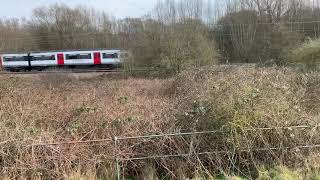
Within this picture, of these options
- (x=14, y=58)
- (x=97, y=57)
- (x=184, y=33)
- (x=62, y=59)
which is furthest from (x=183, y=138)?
(x=14, y=58)

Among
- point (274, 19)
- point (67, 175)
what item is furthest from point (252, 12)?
point (67, 175)

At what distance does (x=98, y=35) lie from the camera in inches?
2574

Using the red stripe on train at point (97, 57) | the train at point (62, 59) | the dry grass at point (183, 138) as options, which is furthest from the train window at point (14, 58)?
the dry grass at point (183, 138)

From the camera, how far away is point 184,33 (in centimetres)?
3825

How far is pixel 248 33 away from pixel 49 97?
44157 mm

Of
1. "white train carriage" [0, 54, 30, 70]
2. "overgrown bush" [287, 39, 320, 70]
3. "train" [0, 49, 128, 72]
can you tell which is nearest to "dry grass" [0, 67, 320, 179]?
"overgrown bush" [287, 39, 320, 70]

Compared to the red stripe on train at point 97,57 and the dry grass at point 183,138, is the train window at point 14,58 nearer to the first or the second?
the red stripe on train at point 97,57

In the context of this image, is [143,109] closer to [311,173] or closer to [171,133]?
[171,133]

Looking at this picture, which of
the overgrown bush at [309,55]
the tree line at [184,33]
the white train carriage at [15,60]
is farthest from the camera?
the white train carriage at [15,60]

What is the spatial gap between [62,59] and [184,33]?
77.2ft

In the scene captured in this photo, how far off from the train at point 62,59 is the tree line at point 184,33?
92.3 inches

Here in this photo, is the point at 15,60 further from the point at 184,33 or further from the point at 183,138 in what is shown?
the point at 183,138

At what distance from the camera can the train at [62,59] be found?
53625 millimetres

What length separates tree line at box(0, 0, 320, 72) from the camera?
124 ft
